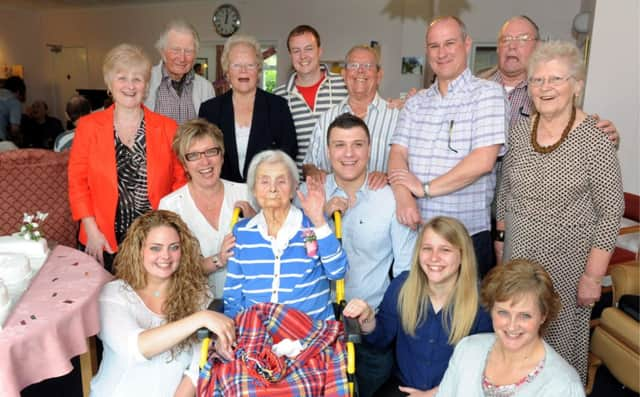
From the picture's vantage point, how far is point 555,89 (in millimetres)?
2066

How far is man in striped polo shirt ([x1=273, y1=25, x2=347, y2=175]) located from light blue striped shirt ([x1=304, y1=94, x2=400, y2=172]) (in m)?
0.26

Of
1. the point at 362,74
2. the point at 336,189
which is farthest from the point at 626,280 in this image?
the point at 362,74

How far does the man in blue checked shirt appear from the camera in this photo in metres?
2.41

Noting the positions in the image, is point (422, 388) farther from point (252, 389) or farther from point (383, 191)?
point (383, 191)

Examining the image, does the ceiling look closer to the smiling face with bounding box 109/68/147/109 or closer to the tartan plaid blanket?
the smiling face with bounding box 109/68/147/109

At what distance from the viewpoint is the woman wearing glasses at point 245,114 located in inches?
120

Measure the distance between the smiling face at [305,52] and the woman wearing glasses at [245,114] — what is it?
29cm

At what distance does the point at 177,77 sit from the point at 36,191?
1.18 m

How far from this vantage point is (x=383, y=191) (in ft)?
8.15

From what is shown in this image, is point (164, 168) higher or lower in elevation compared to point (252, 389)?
higher

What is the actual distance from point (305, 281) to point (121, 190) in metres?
1.21

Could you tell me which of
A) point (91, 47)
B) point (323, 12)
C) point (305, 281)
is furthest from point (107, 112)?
point (91, 47)

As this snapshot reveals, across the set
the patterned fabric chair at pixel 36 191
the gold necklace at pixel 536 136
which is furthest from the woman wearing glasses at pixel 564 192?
the patterned fabric chair at pixel 36 191

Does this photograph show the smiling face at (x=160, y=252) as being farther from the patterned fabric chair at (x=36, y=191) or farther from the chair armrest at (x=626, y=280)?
the chair armrest at (x=626, y=280)
